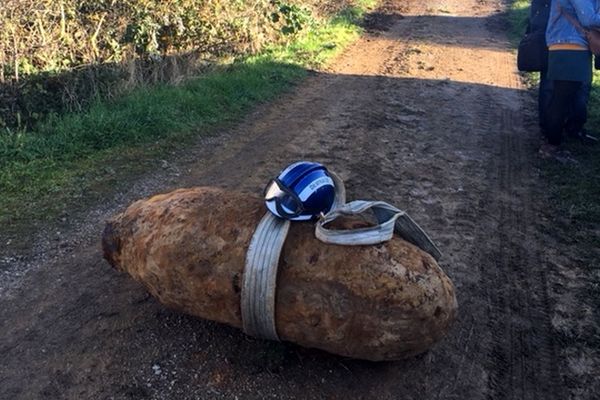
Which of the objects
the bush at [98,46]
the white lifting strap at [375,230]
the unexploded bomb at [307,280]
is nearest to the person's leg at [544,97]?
the white lifting strap at [375,230]

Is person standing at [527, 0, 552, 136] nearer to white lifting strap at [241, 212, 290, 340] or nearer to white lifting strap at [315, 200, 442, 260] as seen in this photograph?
white lifting strap at [315, 200, 442, 260]

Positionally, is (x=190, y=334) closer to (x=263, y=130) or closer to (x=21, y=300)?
(x=21, y=300)

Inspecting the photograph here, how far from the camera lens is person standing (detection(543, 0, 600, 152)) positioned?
529 cm

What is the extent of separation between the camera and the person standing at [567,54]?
529 cm

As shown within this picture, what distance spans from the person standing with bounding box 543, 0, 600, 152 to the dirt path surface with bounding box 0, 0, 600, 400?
51cm

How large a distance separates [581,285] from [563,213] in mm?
1086

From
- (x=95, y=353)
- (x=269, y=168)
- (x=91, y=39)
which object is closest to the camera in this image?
(x=95, y=353)

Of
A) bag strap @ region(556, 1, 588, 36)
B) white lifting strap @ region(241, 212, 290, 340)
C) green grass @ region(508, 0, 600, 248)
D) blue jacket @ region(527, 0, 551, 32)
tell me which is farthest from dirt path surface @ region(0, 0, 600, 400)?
bag strap @ region(556, 1, 588, 36)

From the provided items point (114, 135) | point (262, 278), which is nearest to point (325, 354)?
point (262, 278)

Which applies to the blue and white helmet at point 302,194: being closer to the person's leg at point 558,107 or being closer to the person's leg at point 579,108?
the person's leg at point 558,107

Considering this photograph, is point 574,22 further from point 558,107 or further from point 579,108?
point 579,108

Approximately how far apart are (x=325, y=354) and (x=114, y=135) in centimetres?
381

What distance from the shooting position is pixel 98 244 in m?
4.10

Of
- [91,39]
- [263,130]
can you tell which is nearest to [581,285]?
[263,130]
